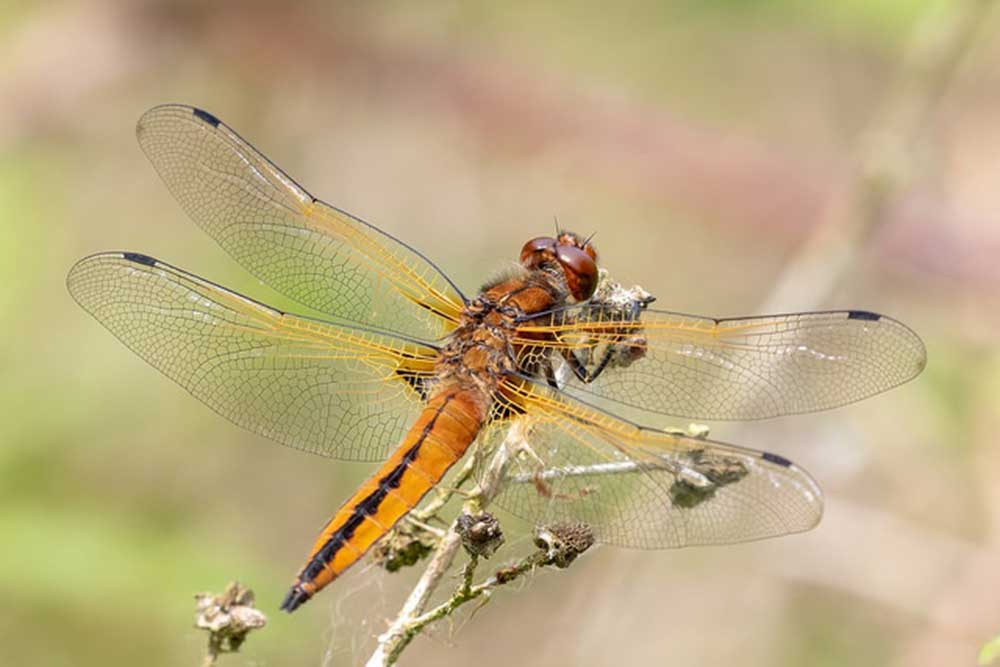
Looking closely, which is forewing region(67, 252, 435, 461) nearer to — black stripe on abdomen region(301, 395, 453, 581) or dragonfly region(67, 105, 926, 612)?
dragonfly region(67, 105, 926, 612)

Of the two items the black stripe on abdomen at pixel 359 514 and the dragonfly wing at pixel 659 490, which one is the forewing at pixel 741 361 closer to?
the dragonfly wing at pixel 659 490

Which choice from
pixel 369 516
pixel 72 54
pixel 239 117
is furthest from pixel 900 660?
pixel 72 54

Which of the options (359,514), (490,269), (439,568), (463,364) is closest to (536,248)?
(463,364)

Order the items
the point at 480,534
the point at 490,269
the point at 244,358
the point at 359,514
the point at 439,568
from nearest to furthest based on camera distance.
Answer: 1. the point at 480,534
2. the point at 439,568
3. the point at 359,514
4. the point at 244,358
5. the point at 490,269

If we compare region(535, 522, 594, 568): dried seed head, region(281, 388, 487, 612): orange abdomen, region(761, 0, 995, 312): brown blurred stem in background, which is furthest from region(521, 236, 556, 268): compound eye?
region(535, 522, 594, 568): dried seed head

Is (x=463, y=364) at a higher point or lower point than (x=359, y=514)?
higher

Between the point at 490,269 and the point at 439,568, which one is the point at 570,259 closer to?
the point at 439,568

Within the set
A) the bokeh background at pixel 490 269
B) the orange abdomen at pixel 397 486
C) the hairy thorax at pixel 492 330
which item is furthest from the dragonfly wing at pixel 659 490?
the bokeh background at pixel 490 269

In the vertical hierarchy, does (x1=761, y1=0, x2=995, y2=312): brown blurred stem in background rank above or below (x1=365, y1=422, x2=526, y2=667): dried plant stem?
above
